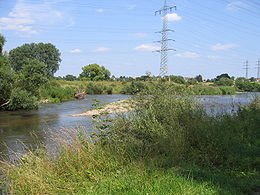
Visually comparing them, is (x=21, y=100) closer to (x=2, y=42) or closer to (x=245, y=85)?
(x=2, y=42)

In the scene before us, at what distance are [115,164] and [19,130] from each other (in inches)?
488

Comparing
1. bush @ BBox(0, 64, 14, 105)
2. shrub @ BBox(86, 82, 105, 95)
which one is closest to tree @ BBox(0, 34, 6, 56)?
bush @ BBox(0, 64, 14, 105)

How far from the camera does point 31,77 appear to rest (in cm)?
2633

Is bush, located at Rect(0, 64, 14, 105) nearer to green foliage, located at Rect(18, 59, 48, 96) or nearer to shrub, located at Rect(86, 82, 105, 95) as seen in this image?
green foliage, located at Rect(18, 59, 48, 96)

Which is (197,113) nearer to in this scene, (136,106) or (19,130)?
(136,106)

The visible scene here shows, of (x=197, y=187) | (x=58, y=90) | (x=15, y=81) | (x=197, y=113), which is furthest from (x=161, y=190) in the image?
(x=58, y=90)

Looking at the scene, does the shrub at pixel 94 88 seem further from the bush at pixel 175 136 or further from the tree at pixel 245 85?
the bush at pixel 175 136

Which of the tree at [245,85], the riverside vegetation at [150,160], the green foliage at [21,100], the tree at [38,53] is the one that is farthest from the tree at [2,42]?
the tree at [38,53]

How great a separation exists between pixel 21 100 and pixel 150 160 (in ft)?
74.2

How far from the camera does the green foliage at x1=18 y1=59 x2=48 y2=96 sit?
86.4 feet

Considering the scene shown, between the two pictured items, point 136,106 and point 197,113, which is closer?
point 197,113

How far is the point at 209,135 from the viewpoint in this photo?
21.4ft

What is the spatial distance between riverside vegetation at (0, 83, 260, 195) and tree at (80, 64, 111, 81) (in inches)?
3973

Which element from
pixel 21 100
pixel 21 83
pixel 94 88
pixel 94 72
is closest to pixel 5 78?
pixel 21 100
